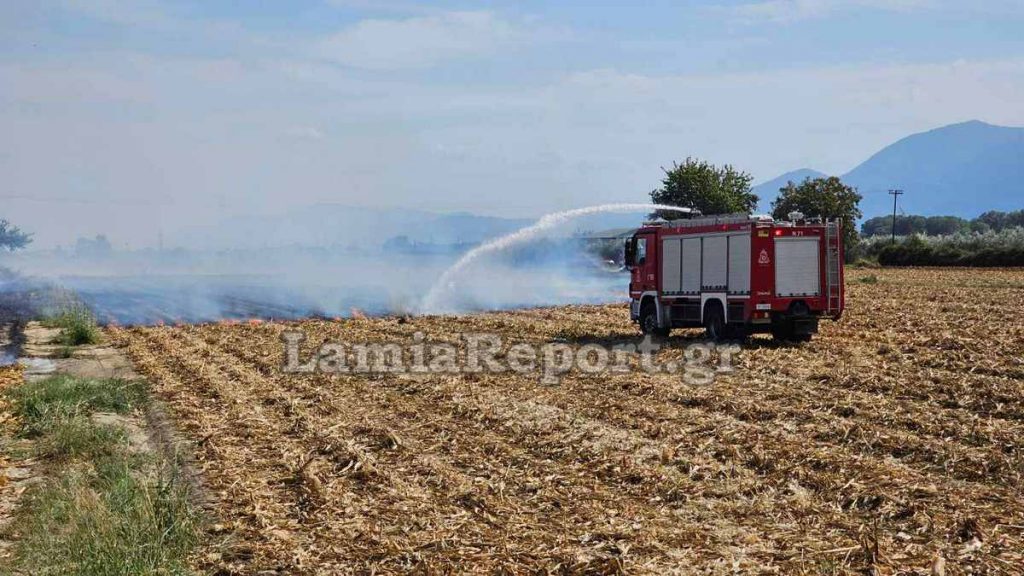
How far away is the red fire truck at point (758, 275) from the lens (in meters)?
24.3

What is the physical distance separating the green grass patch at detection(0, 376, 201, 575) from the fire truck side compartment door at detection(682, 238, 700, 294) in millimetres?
15983

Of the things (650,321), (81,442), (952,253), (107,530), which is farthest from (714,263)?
(952,253)

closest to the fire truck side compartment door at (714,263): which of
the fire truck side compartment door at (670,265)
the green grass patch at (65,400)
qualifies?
the fire truck side compartment door at (670,265)

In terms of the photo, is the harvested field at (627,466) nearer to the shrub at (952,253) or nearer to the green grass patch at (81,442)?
the green grass patch at (81,442)

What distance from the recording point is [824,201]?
86.9m

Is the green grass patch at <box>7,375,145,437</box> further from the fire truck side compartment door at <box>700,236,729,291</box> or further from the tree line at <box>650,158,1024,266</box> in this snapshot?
the tree line at <box>650,158,1024,266</box>

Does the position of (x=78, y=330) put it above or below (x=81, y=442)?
above

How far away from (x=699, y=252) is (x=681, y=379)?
791cm

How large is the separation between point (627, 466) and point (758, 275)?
531 inches

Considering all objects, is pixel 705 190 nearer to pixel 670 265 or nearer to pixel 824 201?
pixel 824 201

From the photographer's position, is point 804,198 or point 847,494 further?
point 804,198

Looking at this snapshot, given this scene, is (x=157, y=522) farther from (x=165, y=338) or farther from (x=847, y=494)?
(x=165, y=338)

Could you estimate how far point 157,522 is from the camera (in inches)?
369

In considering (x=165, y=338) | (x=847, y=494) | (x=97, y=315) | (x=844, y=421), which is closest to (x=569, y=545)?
(x=847, y=494)
